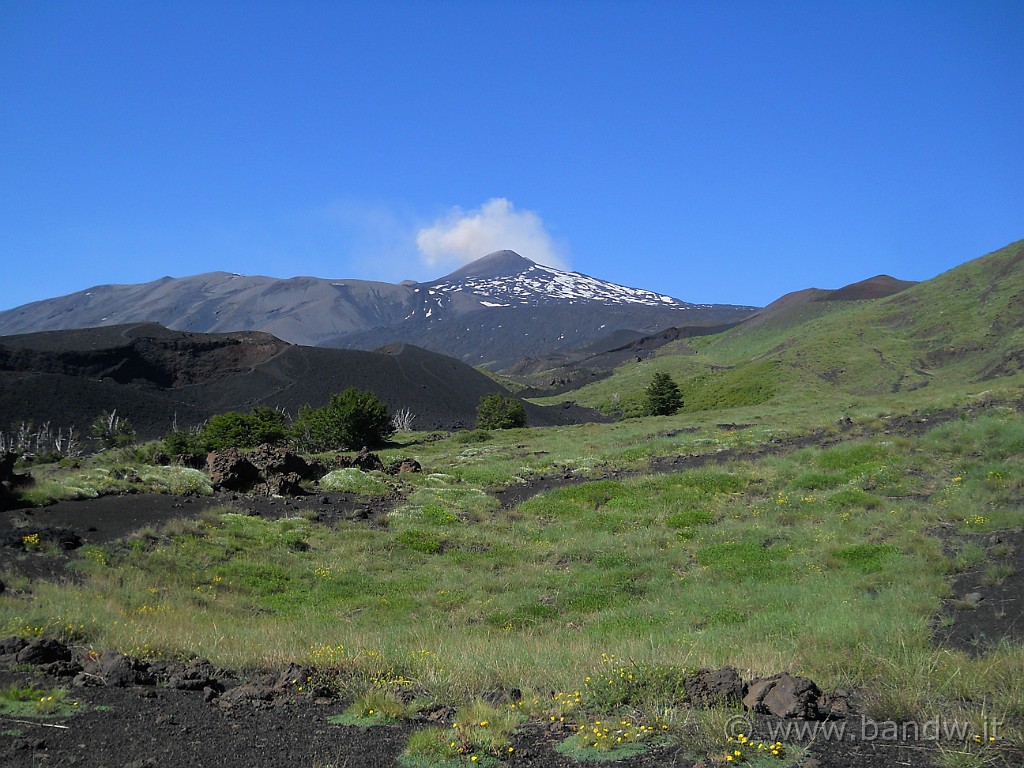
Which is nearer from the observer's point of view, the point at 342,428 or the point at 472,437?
the point at 342,428

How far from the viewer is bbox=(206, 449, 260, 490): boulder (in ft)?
73.7

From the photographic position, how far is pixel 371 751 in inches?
201

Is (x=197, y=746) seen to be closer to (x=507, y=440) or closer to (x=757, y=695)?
(x=757, y=695)

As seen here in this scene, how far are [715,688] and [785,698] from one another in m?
0.53

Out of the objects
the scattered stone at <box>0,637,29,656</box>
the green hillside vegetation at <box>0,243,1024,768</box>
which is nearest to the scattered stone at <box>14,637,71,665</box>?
the scattered stone at <box>0,637,29,656</box>

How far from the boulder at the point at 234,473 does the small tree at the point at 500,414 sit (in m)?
34.6

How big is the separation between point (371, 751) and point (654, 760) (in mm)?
1968

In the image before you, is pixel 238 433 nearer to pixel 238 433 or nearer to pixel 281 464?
pixel 238 433

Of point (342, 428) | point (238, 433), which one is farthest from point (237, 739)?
point (342, 428)

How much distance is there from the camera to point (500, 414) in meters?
58.2

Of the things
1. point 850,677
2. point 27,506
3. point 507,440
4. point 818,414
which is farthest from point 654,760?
point 818,414

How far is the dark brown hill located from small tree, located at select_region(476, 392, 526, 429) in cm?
795

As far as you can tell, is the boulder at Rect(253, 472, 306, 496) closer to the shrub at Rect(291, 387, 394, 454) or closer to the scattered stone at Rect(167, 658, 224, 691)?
the scattered stone at Rect(167, 658, 224, 691)

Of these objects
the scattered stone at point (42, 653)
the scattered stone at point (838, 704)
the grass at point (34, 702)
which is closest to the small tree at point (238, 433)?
the scattered stone at point (42, 653)
